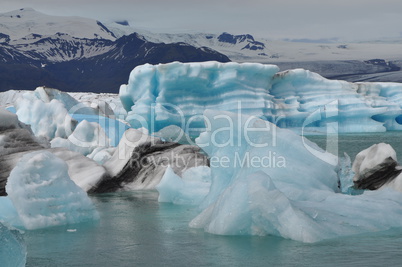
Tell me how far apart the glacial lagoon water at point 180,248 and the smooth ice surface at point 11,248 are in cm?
156

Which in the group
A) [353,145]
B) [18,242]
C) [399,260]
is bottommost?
[353,145]

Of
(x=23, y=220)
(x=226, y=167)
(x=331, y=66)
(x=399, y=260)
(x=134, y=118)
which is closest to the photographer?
(x=399, y=260)

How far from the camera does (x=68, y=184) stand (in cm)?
754

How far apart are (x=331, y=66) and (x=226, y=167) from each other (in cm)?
7220

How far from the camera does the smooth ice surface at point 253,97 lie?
25.8 m

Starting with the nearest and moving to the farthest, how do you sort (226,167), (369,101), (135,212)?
(226,167) → (135,212) → (369,101)

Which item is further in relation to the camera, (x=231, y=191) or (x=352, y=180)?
(x=352, y=180)

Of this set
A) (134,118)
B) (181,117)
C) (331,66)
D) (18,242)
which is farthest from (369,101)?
(331,66)

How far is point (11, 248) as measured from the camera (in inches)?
156

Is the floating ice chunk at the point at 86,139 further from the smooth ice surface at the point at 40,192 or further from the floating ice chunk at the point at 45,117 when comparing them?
the smooth ice surface at the point at 40,192

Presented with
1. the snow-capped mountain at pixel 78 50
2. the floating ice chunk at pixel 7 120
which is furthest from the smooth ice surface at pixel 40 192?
the snow-capped mountain at pixel 78 50

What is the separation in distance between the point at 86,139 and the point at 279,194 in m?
13.3

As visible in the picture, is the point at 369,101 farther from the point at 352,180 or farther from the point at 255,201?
the point at 255,201

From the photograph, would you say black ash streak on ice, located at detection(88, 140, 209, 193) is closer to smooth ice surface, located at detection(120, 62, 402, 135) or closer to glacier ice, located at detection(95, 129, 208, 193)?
glacier ice, located at detection(95, 129, 208, 193)
